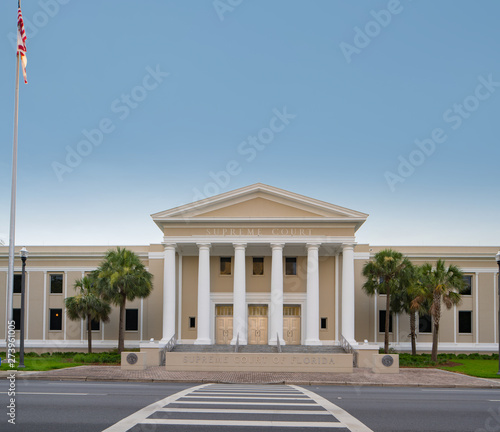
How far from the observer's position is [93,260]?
49.7m

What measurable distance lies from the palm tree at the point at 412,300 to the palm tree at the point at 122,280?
60.0 ft

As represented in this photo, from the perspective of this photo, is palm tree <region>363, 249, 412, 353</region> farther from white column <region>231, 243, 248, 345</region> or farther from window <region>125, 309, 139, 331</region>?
window <region>125, 309, 139, 331</region>

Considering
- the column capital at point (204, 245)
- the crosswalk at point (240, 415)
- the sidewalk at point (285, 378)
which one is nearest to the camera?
the crosswalk at point (240, 415)

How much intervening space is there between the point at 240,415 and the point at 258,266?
33100 mm

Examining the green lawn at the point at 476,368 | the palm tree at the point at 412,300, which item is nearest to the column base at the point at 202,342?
the palm tree at the point at 412,300

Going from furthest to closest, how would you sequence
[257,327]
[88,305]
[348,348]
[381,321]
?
[381,321] → [257,327] → [88,305] → [348,348]

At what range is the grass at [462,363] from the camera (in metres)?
34.2

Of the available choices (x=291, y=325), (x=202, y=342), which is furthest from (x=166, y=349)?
(x=291, y=325)

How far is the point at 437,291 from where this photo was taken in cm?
3997

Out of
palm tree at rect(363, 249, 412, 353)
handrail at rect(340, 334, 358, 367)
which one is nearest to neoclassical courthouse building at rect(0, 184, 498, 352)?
handrail at rect(340, 334, 358, 367)

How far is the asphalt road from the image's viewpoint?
11797mm

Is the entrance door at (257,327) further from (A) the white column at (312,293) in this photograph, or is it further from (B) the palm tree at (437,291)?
(B) the palm tree at (437,291)

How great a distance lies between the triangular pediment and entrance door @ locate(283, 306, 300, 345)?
812 cm

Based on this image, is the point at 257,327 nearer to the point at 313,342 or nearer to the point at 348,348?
the point at 313,342
